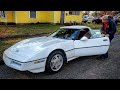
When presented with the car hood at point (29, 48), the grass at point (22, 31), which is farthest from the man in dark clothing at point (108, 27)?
the grass at point (22, 31)

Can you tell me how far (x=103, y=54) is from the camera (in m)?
6.27

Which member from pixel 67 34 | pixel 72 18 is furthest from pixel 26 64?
pixel 72 18

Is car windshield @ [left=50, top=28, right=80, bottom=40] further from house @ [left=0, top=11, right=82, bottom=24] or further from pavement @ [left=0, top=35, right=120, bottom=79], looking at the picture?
house @ [left=0, top=11, right=82, bottom=24]

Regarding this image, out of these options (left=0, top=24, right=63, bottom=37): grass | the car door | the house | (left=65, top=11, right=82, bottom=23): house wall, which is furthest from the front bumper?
(left=65, top=11, right=82, bottom=23): house wall

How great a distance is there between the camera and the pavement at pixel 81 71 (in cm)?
459

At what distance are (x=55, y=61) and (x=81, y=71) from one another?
0.82 meters

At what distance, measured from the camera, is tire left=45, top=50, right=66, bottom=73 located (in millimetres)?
4620

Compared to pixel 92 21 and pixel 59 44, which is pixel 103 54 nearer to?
pixel 59 44

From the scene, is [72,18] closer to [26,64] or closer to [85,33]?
[85,33]

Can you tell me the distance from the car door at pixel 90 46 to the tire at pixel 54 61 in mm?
656

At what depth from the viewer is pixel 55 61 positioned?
15.7 ft
